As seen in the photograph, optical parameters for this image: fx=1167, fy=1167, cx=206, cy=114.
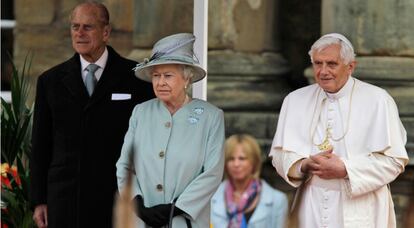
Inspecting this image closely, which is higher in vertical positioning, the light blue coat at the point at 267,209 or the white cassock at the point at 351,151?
the light blue coat at the point at 267,209

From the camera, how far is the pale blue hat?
4445 mm

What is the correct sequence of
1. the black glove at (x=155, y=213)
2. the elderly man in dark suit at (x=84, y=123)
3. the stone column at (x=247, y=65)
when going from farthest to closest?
the stone column at (x=247, y=65), the elderly man in dark suit at (x=84, y=123), the black glove at (x=155, y=213)

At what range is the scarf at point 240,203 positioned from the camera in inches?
84.7

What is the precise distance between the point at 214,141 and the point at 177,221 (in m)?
0.33

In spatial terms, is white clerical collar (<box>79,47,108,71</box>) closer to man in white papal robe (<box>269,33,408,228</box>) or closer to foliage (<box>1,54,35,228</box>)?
man in white papal robe (<box>269,33,408,228</box>)

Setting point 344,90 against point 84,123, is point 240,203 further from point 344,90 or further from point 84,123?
point 84,123

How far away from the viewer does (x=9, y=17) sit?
795cm

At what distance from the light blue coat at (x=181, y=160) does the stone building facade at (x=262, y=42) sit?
233 cm

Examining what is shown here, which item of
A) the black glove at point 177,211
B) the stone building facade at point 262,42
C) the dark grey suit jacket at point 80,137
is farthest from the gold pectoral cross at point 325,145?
the stone building facade at point 262,42

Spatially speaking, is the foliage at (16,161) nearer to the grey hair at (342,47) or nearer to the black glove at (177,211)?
the black glove at (177,211)

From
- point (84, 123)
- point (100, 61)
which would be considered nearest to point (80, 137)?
point (84, 123)

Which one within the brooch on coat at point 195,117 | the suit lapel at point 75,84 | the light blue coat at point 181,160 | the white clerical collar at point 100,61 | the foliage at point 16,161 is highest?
the white clerical collar at point 100,61

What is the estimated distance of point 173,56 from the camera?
176 inches

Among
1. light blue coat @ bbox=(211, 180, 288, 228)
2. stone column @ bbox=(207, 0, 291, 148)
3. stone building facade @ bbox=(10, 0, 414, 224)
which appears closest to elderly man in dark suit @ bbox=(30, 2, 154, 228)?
stone building facade @ bbox=(10, 0, 414, 224)
